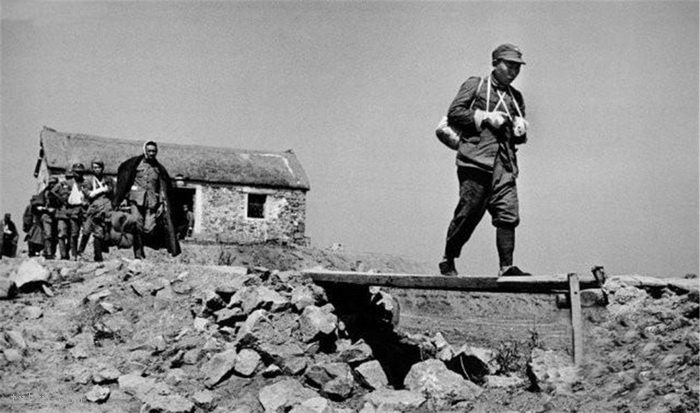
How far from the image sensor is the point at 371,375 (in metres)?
7.51

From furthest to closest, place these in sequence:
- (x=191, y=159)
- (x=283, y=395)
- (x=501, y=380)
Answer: (x=191, y=159) < (x=501, y=380) < (x=283, y=395)

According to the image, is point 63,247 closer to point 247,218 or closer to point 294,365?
point 294,365

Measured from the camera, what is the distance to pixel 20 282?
8.64m

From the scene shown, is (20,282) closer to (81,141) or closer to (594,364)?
(594,364)

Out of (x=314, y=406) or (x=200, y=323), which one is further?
(x=200, y=323)

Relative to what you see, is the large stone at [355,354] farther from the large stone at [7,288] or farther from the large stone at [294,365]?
the large stone at [7,288]

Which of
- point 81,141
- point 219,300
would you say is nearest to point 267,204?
point 81,141

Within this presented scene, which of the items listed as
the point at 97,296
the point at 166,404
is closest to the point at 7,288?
the point at 97,296

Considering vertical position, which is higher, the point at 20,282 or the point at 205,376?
the point at 20,282

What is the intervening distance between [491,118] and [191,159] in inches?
796

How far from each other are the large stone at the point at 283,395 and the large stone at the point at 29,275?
355 centimetres

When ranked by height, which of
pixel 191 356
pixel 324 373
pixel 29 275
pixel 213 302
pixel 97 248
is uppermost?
pixel 97 248

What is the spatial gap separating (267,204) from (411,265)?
554 centimetres

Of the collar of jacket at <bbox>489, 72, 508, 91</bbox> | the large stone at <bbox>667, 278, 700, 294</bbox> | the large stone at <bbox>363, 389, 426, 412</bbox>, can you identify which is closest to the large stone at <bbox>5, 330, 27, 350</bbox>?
the large stone at <bbox>363, 389, 426, 412</bbox>
